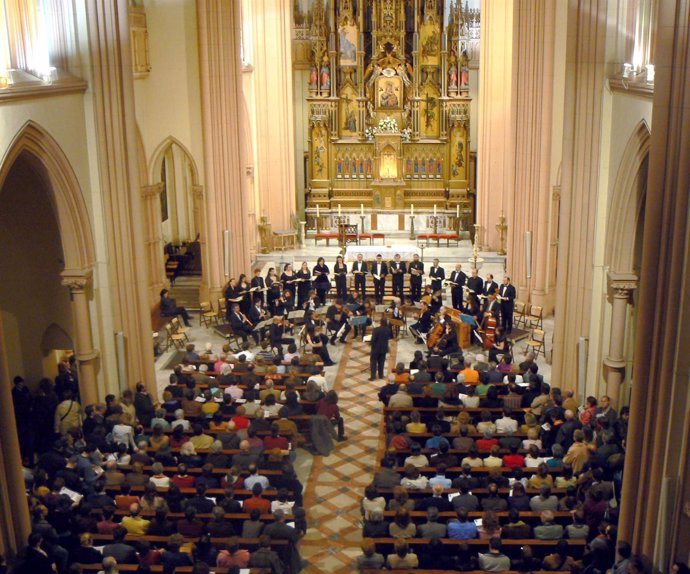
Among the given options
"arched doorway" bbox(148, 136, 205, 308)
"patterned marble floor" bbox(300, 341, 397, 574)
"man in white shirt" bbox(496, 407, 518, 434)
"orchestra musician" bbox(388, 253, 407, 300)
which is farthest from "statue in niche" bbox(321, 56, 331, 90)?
"man in white shirt" bbox(496, 407, 518, 434)

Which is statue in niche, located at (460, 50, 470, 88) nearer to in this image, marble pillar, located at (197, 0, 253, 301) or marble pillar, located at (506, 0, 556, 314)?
marble pillar, located at (506, 0, 556, 314)

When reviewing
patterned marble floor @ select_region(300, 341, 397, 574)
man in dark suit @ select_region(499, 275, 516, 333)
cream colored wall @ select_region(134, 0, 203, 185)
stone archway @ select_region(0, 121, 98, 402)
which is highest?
cream colored wall @ select_region(134, 0, 203, 185)

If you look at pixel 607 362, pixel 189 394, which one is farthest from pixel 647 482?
pixel 189 394

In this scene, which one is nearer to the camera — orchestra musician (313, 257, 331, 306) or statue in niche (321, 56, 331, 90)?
orchestra musician (313, 257, 331, 306)

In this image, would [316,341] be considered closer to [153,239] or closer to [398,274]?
[398,274]

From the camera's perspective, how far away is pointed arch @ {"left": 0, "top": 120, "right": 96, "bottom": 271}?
16.5 meters

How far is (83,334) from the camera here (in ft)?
60.5

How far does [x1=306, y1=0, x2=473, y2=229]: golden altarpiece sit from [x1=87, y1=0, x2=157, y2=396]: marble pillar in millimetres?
19530

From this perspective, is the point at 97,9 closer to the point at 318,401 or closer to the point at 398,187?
Answer: the point at 318,401

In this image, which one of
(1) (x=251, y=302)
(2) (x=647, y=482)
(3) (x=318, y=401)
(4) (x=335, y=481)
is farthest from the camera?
(1) (x=251, y=302)

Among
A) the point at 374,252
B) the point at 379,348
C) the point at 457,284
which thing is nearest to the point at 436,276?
the point at 457,284

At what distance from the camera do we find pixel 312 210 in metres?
37.5

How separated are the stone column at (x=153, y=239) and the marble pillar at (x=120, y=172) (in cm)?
713

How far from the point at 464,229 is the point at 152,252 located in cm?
1486
